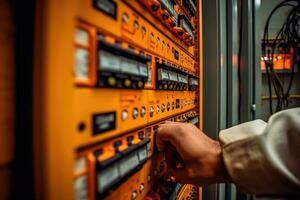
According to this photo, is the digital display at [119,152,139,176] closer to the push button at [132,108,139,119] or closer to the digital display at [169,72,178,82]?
the push button at [132,108,139,119]

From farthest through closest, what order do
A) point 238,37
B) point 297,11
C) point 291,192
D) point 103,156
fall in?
point 297,11 → point 238,37 → point 291,192 → point 103,156

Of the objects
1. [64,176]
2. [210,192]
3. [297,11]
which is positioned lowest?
[210,192]

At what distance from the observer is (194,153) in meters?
0.73

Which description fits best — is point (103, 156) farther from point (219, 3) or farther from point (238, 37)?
point (238, 37)

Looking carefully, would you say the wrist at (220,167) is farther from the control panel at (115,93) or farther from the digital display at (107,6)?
the digital display at (107,6)

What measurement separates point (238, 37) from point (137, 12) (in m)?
1.43

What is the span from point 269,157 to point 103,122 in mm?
397

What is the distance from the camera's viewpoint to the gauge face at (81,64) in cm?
38

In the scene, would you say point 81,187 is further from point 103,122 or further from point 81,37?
point 81,37

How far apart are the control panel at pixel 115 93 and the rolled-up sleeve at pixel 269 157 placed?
24cm

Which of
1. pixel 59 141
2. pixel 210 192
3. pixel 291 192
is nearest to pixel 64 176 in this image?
pixel 59 141

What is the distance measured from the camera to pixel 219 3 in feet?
4.84

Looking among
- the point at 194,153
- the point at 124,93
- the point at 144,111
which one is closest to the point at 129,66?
the point at 124,93

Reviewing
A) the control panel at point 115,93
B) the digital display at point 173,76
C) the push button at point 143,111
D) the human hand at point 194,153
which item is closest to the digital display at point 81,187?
the control panel at point 115,93
